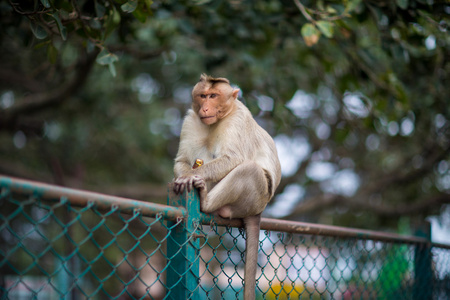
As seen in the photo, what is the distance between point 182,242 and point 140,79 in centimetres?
868

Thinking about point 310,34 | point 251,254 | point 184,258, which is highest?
point 184,258

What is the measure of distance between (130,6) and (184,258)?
1879mm

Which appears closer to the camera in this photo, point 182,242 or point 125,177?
point 182,242

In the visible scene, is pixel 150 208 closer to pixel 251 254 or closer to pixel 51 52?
pixel 251 254

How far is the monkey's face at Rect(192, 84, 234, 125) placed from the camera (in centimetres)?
369

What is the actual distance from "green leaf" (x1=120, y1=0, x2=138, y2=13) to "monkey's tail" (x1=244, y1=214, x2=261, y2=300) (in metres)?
1.64

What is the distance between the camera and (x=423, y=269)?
4160 millimetres

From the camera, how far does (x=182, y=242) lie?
2297mm

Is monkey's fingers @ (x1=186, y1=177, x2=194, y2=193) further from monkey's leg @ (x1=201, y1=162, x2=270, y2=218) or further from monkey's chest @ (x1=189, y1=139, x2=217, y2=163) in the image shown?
monkey's chest @ (x1=189, y1=139, x2=217, y2=163)

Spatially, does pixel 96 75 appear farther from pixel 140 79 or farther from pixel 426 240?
pixel 426 240

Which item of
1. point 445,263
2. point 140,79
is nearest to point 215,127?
point 445,263

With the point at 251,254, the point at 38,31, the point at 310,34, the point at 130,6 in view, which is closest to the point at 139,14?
the point at 130,6

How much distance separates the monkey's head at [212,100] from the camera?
3693mm

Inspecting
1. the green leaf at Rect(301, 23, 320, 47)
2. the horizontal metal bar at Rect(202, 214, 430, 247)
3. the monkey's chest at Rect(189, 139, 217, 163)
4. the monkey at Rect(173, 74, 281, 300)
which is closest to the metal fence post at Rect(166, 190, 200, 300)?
the horizontal metal bar at Rect(202, 214, 430, 247)
